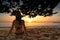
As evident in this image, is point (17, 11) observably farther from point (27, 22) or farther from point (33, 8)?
point (27, 22)

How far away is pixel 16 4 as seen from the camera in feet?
8.27

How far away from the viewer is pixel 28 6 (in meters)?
2.51

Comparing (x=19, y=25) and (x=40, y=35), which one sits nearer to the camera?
(x=19, y=25)

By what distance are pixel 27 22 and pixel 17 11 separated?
1.03 meters

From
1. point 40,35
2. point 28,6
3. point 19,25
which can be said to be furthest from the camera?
point 40,35

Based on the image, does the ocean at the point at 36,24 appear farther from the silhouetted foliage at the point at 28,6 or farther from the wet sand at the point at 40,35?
the silhouetted foliage at the point at 28,6

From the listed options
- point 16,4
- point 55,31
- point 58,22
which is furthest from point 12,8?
point 58,22

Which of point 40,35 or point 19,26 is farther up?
point 19,26

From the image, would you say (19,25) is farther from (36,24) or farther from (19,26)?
(36,24)

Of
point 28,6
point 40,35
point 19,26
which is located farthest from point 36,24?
point 28,6

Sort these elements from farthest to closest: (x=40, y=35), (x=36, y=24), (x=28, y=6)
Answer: (x=36, y=24) < (x=40, y=35) < (x=28, y=6)

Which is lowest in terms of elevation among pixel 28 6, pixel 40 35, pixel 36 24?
pixel 40 35

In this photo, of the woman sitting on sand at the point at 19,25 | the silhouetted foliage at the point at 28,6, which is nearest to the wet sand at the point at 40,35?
the woman sitting on sand at the point at 19,25

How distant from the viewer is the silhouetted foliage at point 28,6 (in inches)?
98.3
